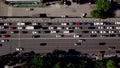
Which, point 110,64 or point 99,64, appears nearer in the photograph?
point 110,64

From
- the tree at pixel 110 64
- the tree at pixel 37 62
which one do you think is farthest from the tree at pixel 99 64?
the tree at pixel 37 62

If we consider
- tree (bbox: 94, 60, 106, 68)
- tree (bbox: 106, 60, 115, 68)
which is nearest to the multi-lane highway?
tree (bbox: 94, 60, 106, 68)

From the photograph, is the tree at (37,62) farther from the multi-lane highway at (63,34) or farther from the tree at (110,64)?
the tree at (110,64)

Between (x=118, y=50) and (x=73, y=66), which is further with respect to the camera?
(x=118, y=50)

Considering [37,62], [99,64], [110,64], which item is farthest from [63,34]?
[110,64]

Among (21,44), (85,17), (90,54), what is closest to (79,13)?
(85,17)

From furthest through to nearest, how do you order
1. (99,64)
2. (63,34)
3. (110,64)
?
(63,34), (99,64), (110,64)

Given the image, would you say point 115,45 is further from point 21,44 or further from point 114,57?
point 21,44

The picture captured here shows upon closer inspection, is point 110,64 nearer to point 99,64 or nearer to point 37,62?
point 99,64
